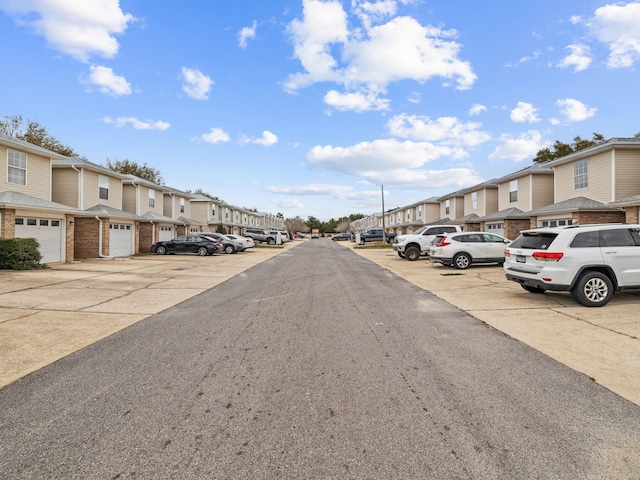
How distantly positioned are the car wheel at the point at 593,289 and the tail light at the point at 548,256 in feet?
2.16

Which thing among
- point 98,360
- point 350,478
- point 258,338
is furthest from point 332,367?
point 98,360

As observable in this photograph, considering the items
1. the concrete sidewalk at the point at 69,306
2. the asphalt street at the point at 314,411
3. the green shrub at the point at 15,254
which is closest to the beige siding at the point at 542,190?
the concrete sidewalk at the point at 69,306

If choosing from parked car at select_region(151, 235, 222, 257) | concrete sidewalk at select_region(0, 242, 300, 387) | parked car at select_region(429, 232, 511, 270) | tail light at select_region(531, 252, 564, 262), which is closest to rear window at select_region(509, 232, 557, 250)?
tail light at select_region(531, 252, 564, 262)

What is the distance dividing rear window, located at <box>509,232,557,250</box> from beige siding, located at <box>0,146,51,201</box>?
66.0 feet

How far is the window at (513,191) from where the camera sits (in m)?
24.0

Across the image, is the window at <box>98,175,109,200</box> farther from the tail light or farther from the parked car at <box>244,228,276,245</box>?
the tail light

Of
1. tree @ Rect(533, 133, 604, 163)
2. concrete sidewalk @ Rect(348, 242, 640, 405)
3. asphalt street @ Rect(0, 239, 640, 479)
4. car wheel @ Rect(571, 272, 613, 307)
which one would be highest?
tree @ Rect(533, 133, 604, 163)

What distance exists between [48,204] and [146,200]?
10.8m

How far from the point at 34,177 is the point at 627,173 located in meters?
28.4

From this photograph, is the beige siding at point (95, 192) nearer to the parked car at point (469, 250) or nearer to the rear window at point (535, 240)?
the parked car at point (469, 250)

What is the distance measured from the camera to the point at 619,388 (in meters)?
3.62

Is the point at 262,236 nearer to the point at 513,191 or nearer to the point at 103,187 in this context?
the point at 103,187

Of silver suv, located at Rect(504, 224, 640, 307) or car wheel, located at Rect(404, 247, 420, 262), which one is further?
car wheel, located at Rect(404, 247, 420, 262)

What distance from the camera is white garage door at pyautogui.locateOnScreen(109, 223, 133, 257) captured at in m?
21.5
